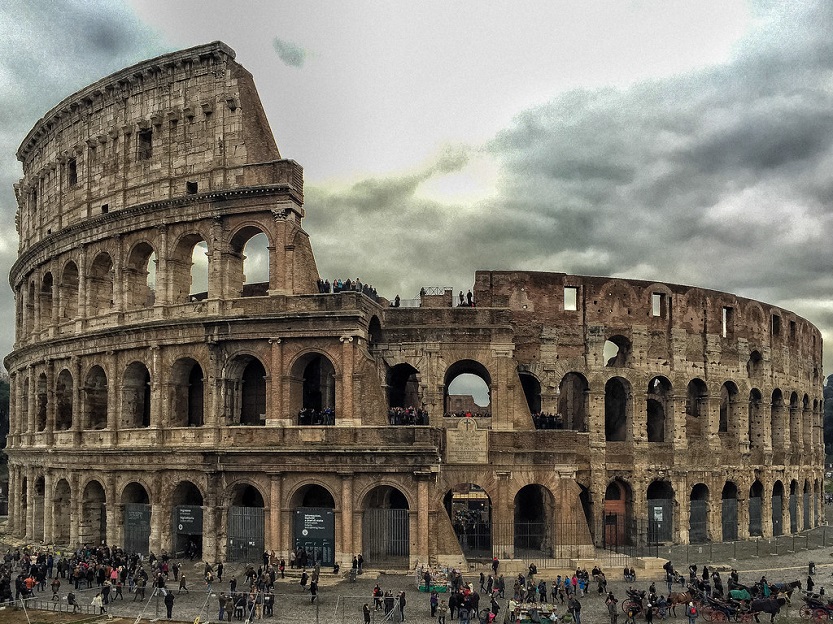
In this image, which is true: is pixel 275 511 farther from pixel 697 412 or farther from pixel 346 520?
pixel 697 412

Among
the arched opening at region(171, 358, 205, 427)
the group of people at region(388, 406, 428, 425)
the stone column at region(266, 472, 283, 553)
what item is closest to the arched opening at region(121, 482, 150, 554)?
the arched opening at region(171, 358, 205, 427)

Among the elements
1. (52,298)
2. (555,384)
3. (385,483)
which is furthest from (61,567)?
(555,384)

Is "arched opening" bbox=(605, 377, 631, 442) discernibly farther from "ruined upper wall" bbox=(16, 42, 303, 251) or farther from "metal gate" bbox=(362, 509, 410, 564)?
"ruined upper wall" bbox=(16, 42, 303, 251)

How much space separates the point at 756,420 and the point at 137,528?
33.6 meters

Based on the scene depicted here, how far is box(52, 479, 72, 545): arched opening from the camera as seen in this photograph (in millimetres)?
36875

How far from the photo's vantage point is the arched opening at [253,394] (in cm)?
3431

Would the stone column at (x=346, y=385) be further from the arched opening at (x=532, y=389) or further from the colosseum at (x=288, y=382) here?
the arched opening at (x=532, y=389)

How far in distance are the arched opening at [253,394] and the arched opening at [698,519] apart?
22119 mm

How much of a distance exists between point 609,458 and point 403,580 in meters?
13.8

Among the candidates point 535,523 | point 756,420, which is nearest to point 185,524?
point 535,523

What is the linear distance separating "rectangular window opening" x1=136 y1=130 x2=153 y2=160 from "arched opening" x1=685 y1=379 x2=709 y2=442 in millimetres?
30031

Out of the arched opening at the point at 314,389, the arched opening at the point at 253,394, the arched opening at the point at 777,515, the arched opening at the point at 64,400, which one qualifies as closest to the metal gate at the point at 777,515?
the arched opening at the point at 777,515

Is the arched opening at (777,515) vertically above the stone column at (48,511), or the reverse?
the stone column at (48,511)

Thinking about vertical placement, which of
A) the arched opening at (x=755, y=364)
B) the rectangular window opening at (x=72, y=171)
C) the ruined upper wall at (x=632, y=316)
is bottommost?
the arched opening at (x=755, y=364)
